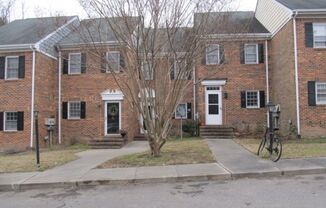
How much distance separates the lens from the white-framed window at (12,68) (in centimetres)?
2178

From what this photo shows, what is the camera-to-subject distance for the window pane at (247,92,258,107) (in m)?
22.7

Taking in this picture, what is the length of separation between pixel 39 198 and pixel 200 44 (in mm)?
7438

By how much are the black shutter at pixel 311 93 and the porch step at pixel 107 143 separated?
389 inches

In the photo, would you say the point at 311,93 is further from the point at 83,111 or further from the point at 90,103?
the point at 83,111

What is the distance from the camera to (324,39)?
1911 centimetres

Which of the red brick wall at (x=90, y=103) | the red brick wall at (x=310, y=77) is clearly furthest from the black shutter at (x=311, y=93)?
the red brick wall at (x=90, y=103)

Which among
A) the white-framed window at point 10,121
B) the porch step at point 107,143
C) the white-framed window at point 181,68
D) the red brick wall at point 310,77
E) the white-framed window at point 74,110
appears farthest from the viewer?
the white-framed window at point 74,110

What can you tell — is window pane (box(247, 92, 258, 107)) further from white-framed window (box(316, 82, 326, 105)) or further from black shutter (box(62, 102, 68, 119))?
black shutter (box(62, 102, 68, 119))

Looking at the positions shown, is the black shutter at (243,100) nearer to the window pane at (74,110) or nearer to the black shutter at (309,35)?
the black shutter at (309,35)

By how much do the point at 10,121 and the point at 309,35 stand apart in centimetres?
1669

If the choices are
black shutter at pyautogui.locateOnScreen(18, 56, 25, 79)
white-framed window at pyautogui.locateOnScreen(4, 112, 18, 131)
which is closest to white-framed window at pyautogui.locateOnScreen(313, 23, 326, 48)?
black shutter at pyautogui.locateOnScreen(18, 56, 25, 79)

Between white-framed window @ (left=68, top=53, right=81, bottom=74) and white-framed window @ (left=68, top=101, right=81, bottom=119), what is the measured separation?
1.93 m

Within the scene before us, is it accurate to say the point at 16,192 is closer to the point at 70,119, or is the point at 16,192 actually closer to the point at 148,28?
the point at 148,28

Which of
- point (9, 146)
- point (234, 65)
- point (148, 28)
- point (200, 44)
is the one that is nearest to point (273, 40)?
point (234, 65)
